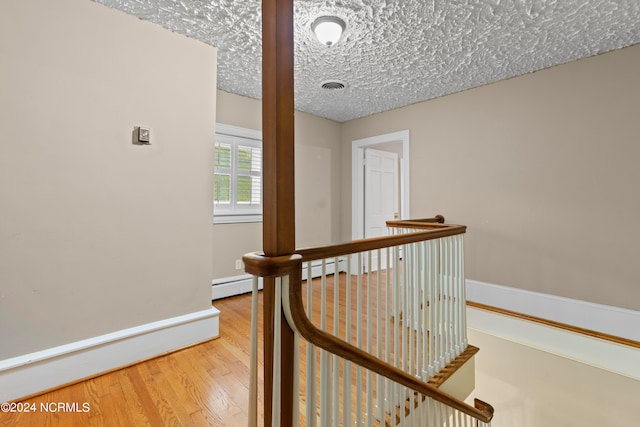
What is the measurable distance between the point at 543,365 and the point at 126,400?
330 centimetres

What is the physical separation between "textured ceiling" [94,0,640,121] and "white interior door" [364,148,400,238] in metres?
1.60

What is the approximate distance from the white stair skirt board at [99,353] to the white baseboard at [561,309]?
2.89m

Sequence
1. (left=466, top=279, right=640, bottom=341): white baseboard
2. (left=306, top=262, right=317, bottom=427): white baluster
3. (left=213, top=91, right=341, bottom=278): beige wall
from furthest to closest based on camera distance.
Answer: (left=213, top=91, right=341, bottom=278): beige wall < (left=466, top=279, right=640, bottom=341): white baseboard < (left=306, top=262, right=317, bottom=427): white baluster

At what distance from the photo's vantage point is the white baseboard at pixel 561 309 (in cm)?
245

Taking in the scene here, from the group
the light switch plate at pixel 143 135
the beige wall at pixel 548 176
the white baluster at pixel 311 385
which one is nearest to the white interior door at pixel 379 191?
the beige wall at pixel 548 176

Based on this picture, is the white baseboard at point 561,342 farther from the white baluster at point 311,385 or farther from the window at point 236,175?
the window at point 236,175

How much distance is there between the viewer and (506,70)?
9.53ft

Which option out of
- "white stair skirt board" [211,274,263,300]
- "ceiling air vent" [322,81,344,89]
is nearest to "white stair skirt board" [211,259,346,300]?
"white stair skirt board" [211,274,263,300]

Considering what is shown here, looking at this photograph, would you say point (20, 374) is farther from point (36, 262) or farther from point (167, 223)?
point (167, 223)

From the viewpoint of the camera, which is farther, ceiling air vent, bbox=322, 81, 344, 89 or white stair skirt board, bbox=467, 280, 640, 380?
ceiling air vent, bbox=322, 81, 344, 89

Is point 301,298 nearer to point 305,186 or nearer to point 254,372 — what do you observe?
point 254,372

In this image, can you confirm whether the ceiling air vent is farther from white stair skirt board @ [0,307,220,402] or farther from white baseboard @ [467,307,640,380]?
white baseboard @ [467,307,640,380]

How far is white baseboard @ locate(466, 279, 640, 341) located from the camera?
2.45 meters

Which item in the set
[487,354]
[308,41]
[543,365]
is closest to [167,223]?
[308,41]
